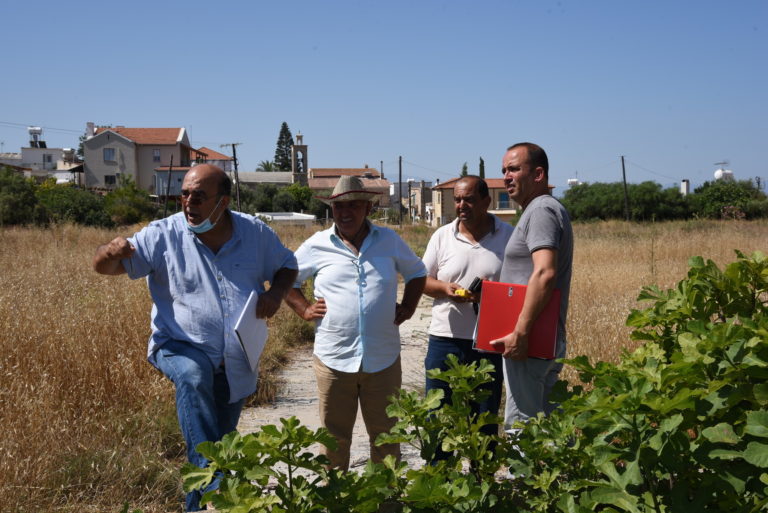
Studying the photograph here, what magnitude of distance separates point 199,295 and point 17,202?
33.2 meters

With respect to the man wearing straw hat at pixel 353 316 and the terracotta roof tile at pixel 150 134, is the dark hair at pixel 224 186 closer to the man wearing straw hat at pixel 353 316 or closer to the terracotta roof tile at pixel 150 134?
the man wearing straw hat at pixel 353 316

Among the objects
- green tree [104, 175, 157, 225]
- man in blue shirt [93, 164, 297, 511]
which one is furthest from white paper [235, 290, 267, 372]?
green tree [104, 175, 157, 225]

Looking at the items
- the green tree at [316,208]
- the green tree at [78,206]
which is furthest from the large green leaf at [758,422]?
the green tree at [316,208]

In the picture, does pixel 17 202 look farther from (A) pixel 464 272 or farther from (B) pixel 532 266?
(B) pixel 532 266

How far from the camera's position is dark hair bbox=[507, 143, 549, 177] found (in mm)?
3594

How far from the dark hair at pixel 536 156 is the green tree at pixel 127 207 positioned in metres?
37.4

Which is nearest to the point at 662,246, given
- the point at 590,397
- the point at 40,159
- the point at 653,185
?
the point at 590,397

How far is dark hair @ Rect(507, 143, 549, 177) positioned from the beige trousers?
134cm

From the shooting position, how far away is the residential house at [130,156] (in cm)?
7619

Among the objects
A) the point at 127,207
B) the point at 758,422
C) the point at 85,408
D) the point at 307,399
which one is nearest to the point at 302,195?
the point at 127,207

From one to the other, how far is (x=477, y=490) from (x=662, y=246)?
17.1 m

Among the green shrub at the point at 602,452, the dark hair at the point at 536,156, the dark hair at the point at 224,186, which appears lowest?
the green shrub at the point at 602,452

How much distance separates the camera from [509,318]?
3.48 meters

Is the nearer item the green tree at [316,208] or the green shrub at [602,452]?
the green shrub at [602,452]
